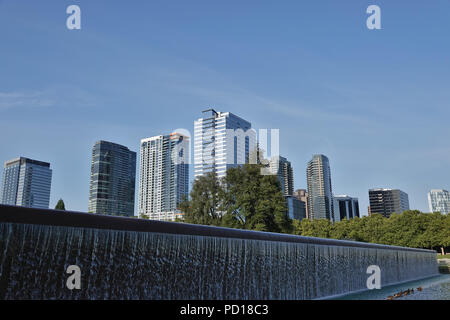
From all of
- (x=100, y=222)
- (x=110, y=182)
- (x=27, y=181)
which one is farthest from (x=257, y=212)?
(x=27, y=181)

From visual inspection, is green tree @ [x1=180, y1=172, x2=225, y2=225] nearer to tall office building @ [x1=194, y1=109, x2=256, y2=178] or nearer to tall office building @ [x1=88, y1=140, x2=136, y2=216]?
tall office building @ [x1=194, y1=109, x2=256, y2=178]

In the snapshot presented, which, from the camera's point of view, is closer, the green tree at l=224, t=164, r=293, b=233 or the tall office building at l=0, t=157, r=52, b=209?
the green tree at l=224, t=164, r=293, b=233

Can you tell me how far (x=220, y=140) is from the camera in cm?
16425

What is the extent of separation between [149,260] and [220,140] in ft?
509

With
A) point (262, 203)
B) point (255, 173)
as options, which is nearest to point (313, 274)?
point (262, 203)

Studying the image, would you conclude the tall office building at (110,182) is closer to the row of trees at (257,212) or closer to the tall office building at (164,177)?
the tall office building at (164,177)

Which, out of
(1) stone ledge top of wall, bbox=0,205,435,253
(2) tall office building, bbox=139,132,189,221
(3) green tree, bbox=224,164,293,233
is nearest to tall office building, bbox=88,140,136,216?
(2) tall office building, bbox=139,132,189,221

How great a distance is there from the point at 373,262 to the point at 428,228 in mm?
40044

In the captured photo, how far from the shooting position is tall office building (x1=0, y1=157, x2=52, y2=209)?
170500mm

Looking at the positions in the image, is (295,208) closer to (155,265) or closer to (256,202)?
(256,202)

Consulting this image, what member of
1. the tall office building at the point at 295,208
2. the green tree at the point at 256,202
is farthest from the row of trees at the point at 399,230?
the tall office building at the point at 295,208

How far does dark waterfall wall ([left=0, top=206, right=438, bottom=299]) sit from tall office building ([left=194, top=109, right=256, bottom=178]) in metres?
141

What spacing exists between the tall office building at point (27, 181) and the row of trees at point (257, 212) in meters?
149

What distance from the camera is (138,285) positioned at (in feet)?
29.9
